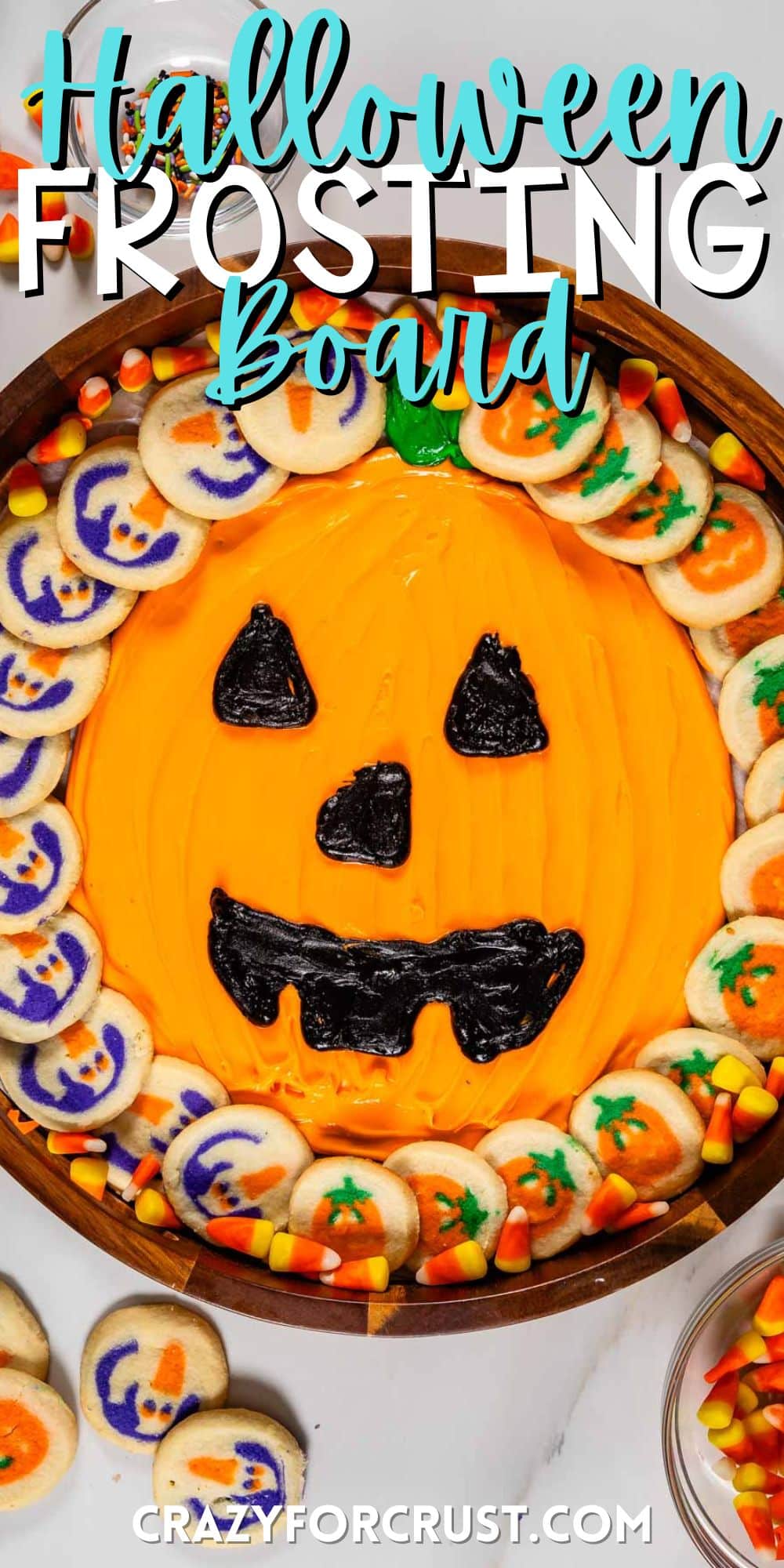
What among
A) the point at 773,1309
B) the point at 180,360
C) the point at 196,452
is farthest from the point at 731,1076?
the point at 180,360

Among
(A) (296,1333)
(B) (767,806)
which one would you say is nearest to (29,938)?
(A) (296,1333)

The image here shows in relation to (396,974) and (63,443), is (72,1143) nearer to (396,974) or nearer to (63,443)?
(396,974)

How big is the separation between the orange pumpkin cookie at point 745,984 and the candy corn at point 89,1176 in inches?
36.1

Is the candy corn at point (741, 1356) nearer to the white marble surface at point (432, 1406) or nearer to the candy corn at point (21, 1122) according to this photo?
the white marble surface at point (432, 1406)

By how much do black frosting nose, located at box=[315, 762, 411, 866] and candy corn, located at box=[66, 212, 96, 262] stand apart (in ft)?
2.87

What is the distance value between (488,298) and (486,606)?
423mm

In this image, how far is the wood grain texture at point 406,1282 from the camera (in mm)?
1743

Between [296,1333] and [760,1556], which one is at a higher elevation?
[296,1333]

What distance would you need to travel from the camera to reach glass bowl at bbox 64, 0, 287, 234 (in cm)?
192

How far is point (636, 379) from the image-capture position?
5.82ft

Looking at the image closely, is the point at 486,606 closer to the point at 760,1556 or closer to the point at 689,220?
the point at 689,220

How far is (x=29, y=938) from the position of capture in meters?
1.93

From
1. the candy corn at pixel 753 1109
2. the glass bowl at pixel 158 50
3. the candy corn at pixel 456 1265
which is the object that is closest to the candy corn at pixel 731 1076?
the candy corn at pixel 753 1109

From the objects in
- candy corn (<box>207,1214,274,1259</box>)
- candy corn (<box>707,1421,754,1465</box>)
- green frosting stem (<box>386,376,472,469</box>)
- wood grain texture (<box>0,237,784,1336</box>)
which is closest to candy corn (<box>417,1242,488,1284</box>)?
wood grain texture (<box>0,237,784,1336</box>)
